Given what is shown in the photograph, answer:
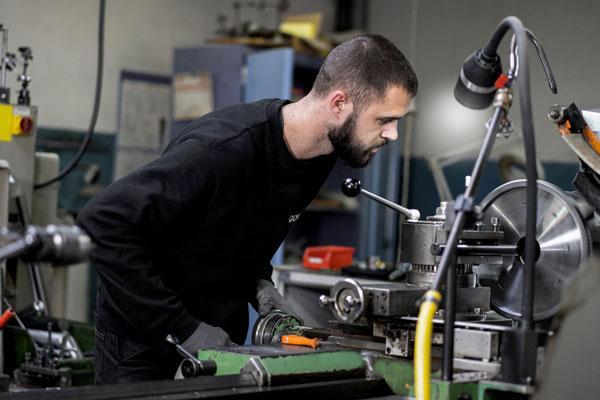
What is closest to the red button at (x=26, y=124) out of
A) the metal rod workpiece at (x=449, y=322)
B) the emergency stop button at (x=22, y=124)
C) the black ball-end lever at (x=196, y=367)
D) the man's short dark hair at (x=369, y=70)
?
the emergency stop button at (x=22, y=124)

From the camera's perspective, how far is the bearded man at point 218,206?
5.30ft

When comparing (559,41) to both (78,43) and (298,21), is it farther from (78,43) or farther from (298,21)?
(78,43)

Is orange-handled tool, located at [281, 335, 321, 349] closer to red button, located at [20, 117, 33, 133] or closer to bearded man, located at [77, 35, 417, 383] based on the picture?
bearded man, located at [77, 35, 417, 383]

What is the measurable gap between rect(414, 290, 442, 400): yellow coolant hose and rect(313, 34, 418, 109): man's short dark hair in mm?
673

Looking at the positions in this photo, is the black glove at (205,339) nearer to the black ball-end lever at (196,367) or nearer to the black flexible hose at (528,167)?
the black ball-end lever at (196,367)

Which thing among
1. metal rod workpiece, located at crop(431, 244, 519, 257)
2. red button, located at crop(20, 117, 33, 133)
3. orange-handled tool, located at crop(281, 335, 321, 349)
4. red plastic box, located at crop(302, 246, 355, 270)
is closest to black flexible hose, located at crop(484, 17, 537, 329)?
metal rod workpiece, located at crop(431, 244, 519, 257)

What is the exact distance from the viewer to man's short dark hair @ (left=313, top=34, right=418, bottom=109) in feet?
5.69

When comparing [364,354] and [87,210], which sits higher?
[87,210]

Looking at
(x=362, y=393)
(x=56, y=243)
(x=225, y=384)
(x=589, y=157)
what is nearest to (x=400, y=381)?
(x=362, y=393)

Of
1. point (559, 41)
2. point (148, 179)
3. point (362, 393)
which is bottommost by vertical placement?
point (362, 393)

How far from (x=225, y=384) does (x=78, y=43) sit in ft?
10.1

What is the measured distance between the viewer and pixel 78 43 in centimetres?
403

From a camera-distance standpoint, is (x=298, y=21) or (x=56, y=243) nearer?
(x=56, y=243)

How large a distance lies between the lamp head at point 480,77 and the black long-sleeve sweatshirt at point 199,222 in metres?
0.52
